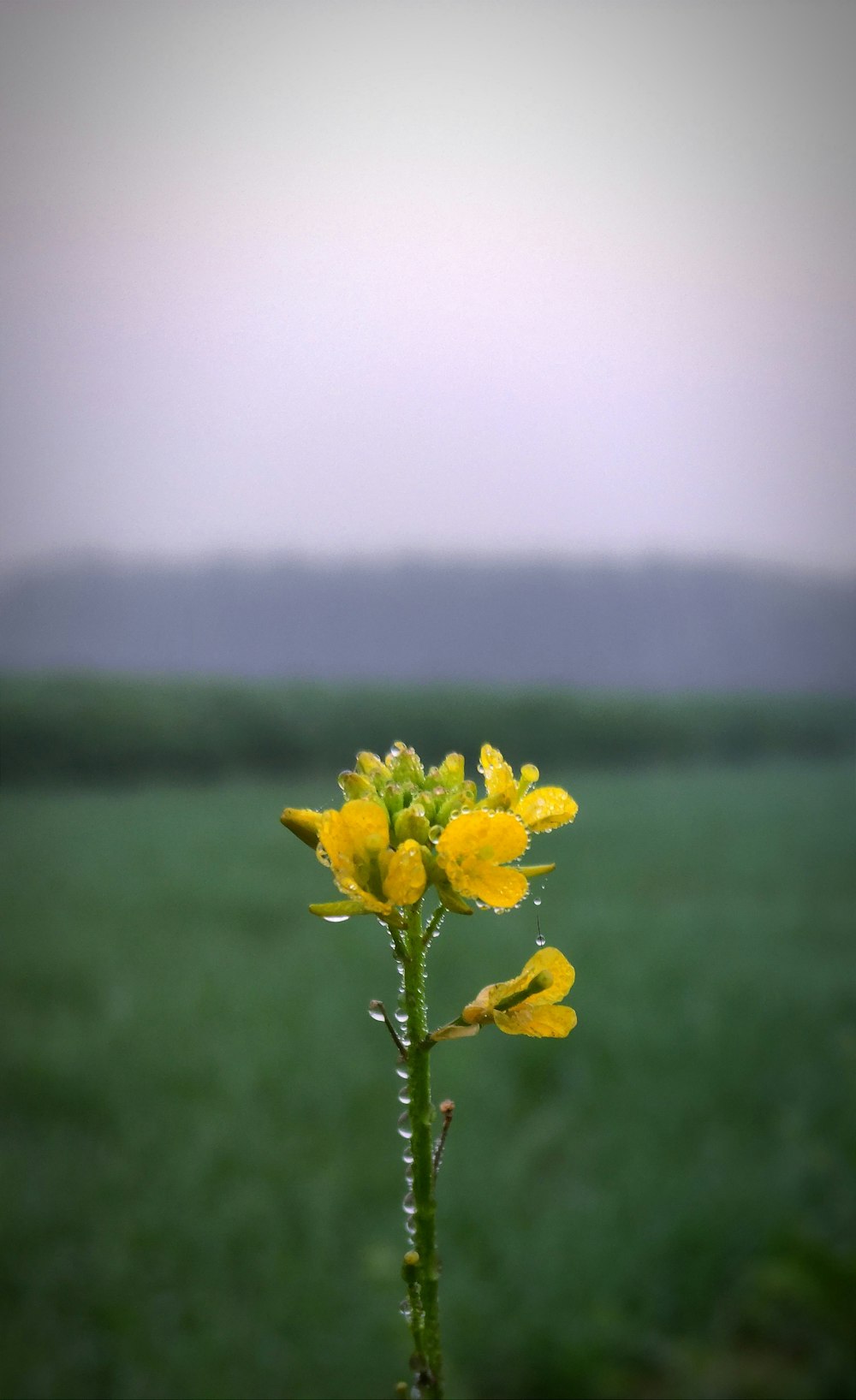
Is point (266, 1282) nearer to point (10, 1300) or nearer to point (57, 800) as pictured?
point (10, 1300)

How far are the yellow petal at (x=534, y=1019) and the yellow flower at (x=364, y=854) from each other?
5 centimetres

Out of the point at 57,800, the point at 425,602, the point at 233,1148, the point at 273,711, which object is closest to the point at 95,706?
the point at 57,800

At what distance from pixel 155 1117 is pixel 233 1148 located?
0.13 m

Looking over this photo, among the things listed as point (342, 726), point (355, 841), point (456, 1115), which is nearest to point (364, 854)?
point (355, 841)

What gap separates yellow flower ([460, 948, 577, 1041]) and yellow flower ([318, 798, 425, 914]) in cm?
4

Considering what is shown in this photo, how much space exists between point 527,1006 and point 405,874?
0.07 m

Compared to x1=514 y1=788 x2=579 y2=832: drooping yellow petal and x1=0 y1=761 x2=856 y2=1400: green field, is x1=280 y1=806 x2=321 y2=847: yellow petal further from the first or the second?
x1=0 y1=761 x2=856 y2=1400: green field

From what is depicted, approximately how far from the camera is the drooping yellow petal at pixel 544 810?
0.34 m

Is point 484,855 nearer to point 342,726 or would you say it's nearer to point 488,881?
point 488,881

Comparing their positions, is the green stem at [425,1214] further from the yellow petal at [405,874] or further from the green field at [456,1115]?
the green field at [456,1115]

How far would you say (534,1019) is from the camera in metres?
0.32

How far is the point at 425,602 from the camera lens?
6.08ft

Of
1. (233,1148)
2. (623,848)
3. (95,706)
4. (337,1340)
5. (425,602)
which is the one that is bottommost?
(337,1340)

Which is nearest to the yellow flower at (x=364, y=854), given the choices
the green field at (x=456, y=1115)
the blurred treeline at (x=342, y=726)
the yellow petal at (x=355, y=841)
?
the yellow petal at (x=355, y=841)
